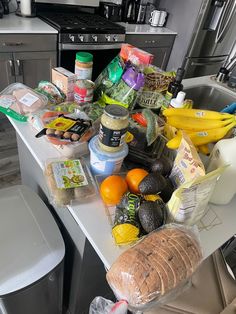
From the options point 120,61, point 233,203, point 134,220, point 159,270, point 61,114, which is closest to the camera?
point 159,270

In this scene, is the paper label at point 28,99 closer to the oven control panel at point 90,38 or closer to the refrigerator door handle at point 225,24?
the oven control panel at point 90,38

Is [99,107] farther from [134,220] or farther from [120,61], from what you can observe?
[134,220]

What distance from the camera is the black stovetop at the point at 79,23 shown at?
2088mm

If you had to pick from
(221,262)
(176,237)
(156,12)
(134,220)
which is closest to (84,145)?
(134,220)

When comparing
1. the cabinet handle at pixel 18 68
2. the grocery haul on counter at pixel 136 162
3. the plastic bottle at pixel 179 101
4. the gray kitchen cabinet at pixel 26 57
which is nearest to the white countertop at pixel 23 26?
the gray kitchen cabinet at pixel 26 57

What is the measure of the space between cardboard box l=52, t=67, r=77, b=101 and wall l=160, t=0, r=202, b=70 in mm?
2089

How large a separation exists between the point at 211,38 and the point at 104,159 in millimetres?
2641

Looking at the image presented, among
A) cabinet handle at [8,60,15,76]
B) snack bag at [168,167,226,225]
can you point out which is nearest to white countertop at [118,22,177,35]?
cabinet handle at [8,60,15,76]

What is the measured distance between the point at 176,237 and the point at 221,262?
0.57 metres

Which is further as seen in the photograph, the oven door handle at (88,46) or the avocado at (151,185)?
the oven door handle at (88,46)

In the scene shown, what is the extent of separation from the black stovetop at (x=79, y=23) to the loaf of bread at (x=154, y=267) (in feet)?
6.61

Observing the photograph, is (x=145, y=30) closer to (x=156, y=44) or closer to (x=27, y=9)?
(x=156, y=44)

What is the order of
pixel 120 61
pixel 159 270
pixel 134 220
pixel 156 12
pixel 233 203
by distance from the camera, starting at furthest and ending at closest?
pixel 156 12 < pixel 120 61 < pixel 233 203 < pixel 134 220 < pixel 159 270

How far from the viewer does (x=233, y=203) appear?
79 cm
